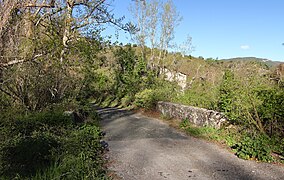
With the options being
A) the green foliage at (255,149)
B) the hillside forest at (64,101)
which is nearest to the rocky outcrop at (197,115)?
the hillside forest at (64,101)

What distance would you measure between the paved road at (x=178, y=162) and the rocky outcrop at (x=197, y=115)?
3.92ft

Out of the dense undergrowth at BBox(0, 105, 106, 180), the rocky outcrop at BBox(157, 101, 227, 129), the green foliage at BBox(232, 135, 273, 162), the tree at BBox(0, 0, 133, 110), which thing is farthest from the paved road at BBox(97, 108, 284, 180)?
the tree at BBox(0, 0, 133, 110)

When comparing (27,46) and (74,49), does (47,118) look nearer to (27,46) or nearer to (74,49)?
(27,46)

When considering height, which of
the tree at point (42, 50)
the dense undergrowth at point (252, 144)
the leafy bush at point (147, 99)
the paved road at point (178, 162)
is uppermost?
the tree at point (42, 50)

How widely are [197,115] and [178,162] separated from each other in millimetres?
4721

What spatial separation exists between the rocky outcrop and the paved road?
120cm

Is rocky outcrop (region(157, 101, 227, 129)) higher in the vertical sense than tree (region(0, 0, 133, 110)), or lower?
lower

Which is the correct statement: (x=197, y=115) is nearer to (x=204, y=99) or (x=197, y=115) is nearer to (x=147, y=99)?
(x=204, y=99)

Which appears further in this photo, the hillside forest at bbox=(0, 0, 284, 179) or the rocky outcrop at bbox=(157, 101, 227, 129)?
the rocky outcrop at bbox=(157, 101, 227, 129)

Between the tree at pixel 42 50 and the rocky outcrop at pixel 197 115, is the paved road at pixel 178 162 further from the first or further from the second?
the tree at pixel 42 50

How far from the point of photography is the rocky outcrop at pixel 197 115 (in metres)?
9.84

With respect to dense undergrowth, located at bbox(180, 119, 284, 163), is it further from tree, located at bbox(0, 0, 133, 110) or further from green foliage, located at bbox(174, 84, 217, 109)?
tree, located at bbox(0, 0, 133, 110)

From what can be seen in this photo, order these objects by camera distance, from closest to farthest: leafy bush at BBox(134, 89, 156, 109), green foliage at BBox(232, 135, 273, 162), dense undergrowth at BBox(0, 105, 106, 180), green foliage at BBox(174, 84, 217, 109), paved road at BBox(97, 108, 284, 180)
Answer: dense undergrowth at BBox(0, 105, 106, 180), paved road at BBox(97, 108, 284, 180), green foliage at BBox(232, 135, 273, 162), green foliage at BBox(174, 84, 217, 109), leafy bush at BBox(134, 89, 156, 109)

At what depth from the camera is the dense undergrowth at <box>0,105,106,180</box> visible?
486 centimetres
